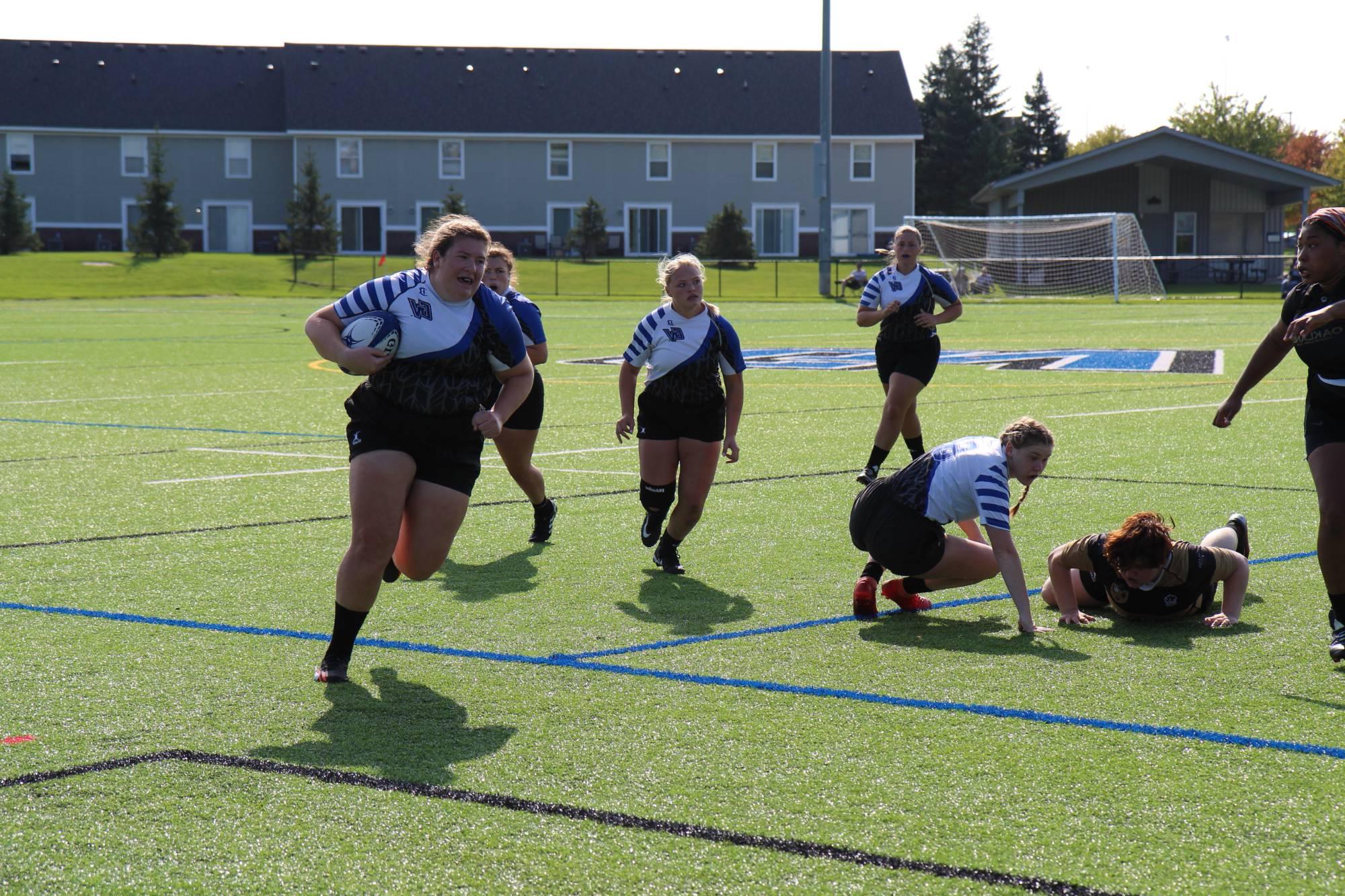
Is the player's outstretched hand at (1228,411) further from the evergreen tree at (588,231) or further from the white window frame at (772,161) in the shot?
the white window frame at (772,161)

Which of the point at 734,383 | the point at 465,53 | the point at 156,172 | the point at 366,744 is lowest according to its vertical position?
the point at 366,744

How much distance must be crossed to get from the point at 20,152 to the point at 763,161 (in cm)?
3312

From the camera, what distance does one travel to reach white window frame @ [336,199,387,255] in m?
68.5

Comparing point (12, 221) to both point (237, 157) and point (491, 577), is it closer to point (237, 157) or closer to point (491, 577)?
point (237, 157)

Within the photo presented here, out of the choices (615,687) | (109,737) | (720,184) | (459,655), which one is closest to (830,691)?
(615,687)

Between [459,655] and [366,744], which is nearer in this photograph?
[366,744]

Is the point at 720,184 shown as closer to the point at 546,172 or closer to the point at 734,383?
the point at 546,172

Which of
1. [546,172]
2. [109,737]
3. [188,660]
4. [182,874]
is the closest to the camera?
[182,874]

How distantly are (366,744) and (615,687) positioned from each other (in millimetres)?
1037

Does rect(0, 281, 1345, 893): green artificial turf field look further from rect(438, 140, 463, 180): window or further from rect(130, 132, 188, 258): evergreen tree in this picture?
rect(438, 140, 463, 180): window

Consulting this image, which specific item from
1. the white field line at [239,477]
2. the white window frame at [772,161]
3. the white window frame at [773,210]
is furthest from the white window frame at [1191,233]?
the white field line at [239,477]

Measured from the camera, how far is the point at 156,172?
62500 millimetres

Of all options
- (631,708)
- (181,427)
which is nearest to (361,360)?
(631,708)

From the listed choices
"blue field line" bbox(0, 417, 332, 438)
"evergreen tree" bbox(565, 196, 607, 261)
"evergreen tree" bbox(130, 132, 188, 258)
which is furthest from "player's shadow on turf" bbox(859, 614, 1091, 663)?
"evergreen tree" bbox(565, 196, 607, 261)
